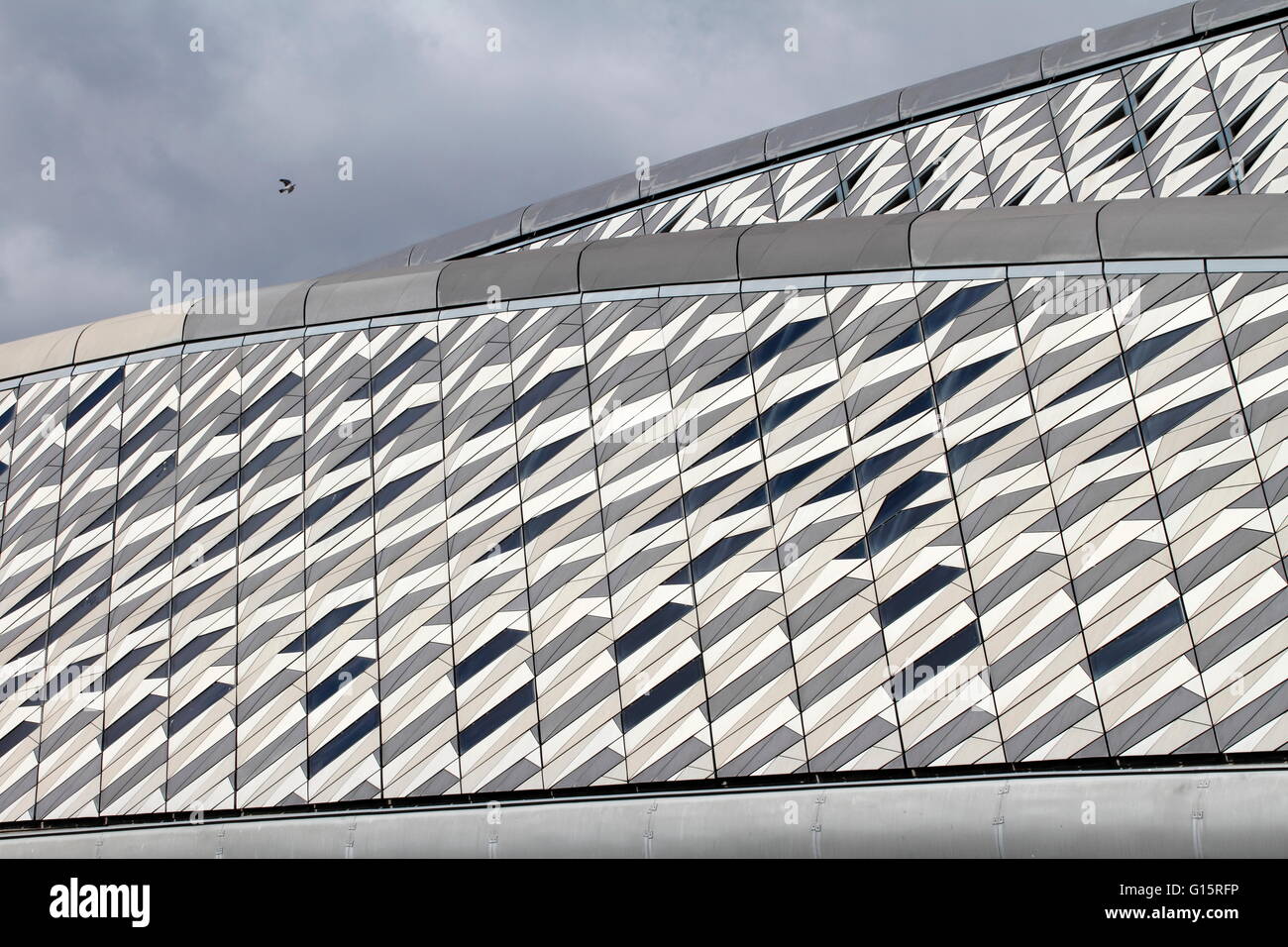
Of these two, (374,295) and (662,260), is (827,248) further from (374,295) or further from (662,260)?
(374,295)

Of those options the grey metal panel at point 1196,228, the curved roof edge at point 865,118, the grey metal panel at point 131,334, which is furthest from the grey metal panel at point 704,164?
the grey metal panel at point 1196,228

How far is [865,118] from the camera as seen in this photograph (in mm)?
53656

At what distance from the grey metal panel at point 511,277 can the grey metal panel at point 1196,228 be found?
539 inches

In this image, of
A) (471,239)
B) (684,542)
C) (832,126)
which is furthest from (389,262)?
(684,542)

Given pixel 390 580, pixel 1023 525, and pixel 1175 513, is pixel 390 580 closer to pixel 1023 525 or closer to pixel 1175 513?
pixel 1023 525

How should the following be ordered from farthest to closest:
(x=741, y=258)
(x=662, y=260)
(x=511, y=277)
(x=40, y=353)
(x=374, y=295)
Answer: (x=40, y=353)
(x=374, y=295)
(x=511, y=277)
(x=662, y=260)
(x=741, y=258)

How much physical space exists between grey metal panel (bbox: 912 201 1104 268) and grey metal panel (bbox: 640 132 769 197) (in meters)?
24.8

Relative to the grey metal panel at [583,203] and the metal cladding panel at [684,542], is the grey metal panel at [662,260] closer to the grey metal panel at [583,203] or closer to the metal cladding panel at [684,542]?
the metal cladding panel at [684,542]

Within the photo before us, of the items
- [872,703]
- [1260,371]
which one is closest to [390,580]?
[872,703]

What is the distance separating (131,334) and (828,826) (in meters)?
27.2

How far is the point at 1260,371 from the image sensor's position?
87.3 ft

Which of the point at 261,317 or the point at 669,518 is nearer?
the point at 669,518

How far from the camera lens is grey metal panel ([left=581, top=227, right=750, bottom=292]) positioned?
3450cm

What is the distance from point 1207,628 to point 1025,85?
31396 millimetres
